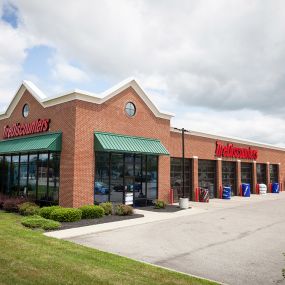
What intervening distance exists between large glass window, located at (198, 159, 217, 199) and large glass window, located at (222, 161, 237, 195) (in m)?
1.95

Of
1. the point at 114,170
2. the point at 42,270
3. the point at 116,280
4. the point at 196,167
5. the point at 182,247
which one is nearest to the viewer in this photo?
the point at 116,280

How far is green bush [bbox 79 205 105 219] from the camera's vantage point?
1869 centimetres

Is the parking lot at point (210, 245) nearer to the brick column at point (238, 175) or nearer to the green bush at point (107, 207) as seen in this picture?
the green bush at point (107, 207)

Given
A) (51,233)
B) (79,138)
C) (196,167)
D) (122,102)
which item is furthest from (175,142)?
(51,233)

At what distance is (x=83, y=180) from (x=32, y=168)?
502 centimetres

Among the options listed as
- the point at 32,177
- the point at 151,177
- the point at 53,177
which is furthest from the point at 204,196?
the point at 32,177

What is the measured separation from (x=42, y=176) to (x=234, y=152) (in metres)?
21.3

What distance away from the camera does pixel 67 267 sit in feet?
30.3

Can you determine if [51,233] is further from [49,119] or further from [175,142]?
[175,142]

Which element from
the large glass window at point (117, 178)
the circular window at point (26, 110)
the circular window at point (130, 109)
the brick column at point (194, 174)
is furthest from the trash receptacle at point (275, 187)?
the circular window at point (26, 110)

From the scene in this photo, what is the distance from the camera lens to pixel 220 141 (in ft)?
113

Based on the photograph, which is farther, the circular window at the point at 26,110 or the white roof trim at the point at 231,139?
the white roof trim at the point at 231,139

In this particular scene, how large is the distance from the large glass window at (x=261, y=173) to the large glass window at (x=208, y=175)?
10143 millimetres

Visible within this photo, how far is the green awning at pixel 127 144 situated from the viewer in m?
21.2
